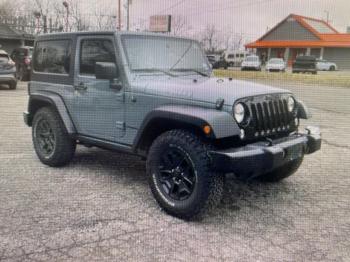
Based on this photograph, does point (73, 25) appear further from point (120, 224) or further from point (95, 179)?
point (120, 224)

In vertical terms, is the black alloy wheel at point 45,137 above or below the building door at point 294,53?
below

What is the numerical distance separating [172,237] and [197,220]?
404 mm

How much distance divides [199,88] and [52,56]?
2.38 metres

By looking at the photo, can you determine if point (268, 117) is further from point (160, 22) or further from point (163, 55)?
point (160, 22)

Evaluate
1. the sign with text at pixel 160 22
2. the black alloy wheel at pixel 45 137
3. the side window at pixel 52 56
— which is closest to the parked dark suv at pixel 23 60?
the sign with text at pixel 160 22

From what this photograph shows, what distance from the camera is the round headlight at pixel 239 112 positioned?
3.59 metres

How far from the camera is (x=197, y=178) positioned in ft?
11.8

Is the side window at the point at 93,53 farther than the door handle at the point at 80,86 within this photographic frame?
No

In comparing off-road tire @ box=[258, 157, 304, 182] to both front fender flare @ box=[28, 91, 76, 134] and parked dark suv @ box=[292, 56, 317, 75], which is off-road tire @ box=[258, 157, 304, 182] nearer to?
front fender flare @ box=[28, 91, 76, 134]

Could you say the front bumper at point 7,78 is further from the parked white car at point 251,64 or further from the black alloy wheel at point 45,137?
the parked white car at point 251,64

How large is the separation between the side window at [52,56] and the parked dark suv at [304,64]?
24.6 m

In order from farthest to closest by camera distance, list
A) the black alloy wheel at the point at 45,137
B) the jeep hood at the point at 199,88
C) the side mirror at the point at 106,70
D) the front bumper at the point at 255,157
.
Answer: the black alloy wheel at the point at 45,137
the side mirror at the point at 106,70
the jeep hood at the point at 199,88
the front bumper at the point at 255,157

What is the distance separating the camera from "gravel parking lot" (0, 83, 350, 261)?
10.5 feet

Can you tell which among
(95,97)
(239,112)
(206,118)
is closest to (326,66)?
(95,97)
